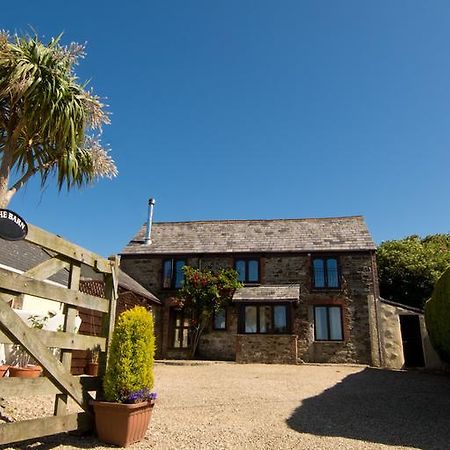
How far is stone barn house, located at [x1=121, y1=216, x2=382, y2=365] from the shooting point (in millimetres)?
18484

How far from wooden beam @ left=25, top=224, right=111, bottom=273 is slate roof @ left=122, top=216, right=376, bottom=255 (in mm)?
15588

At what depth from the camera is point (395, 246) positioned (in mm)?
31641

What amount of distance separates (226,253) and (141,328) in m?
15.8

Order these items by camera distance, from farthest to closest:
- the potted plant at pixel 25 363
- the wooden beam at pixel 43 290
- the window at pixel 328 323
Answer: the window at pixel 328 323 < the potted plant at pixel 25 363 < the wooden beam at pixel 43 290

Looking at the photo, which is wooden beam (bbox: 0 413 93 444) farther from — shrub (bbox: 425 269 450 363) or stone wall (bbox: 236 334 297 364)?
stone wall (bbox: 236 334 297 364)

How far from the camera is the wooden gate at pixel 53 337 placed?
12.5ft

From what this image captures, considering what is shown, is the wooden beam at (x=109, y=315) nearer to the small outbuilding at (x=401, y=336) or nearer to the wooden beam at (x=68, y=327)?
the wooden beam at (x=68, y=327)

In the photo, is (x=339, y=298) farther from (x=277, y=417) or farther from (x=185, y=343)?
(x=277, y=417)

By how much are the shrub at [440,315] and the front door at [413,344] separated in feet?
15.8

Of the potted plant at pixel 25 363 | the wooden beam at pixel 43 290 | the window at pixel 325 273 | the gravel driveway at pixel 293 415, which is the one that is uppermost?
the window at pixel 325 273

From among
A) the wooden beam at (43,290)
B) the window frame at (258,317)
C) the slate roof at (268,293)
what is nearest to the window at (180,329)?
the window frame at (258,317)

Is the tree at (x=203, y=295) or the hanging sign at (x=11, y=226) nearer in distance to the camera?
the hanging sign at (x=11, y=226)

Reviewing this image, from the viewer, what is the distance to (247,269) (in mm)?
20734

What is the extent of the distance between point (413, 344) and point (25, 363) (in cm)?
1591
